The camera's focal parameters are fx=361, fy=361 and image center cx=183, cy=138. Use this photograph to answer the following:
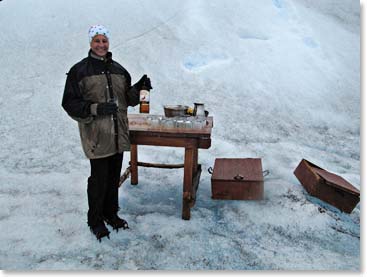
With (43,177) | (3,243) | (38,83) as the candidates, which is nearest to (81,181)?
(43,177)

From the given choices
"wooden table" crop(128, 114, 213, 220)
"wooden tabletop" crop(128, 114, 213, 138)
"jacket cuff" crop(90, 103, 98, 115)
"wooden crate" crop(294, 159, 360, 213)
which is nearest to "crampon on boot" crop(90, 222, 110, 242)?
"wooden table" crop(128, 114, 213, 220)

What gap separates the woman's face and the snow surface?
6.98ft

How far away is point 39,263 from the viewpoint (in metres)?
3.80

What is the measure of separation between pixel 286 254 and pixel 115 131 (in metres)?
2.36

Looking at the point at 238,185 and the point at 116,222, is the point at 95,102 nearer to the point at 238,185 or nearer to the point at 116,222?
the point at 116,222

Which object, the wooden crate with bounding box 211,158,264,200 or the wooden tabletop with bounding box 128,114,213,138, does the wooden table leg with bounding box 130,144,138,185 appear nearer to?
the wooden tabletop with bounding box 128,114,213,138

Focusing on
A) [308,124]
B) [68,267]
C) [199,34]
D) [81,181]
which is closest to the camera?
[68,267]

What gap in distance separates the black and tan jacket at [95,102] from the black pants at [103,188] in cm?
18

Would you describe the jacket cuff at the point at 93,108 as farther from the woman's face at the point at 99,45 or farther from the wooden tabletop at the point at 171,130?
the wooden tabletop at the point at 171,130

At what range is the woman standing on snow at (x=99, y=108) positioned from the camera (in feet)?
12.3

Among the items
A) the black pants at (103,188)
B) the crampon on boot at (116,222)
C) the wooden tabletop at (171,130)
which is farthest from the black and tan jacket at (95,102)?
the crampon on boot at (116,222)

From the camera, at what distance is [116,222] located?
445cm

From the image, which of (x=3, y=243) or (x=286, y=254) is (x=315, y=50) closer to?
(x=286, y=254)

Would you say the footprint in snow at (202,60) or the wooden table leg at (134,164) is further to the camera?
the footprint in snow at (202,60)
